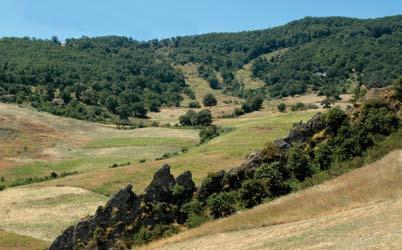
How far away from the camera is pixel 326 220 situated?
3303cm

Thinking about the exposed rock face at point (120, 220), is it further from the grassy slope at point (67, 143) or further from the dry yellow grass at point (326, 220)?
the grassy slope at point (67, 143)

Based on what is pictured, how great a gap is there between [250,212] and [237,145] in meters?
72.2

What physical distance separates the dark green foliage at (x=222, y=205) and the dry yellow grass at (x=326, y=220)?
2.16m

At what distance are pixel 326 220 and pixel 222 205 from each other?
38.7 feet

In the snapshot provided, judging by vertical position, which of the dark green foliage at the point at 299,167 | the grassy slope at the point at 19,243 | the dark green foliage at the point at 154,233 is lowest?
the grassy slope at the point at 19,243

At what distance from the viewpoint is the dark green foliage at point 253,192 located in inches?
1715

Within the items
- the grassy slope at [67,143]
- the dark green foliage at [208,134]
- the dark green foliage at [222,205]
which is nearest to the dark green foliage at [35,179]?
the grassy slope at [67,143]

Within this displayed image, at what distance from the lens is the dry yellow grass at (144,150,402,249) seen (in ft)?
91.6

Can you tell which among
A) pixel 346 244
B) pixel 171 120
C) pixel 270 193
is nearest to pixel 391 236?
pixel 346 244

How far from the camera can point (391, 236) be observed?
26062 millimetres

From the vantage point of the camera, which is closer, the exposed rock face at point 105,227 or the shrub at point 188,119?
the exposed rock face at point 105,227

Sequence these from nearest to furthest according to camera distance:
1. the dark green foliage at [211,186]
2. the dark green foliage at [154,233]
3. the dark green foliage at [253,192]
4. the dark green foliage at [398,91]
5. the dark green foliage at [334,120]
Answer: the dark green foliage at [154,233] → the dark green foliage at [253,192] → the dark green foliage at [211,186] → the dark green foliage at [334,120] → the dark green foliage at [398,91]

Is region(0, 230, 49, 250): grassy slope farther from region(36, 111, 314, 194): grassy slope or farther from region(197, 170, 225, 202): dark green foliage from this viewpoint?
region(36, 111, 314, 194): grassy slope

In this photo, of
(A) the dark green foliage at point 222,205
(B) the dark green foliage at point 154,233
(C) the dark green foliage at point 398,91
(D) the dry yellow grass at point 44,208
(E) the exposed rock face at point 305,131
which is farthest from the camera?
(D) the dry yellow grass at point 44,208
